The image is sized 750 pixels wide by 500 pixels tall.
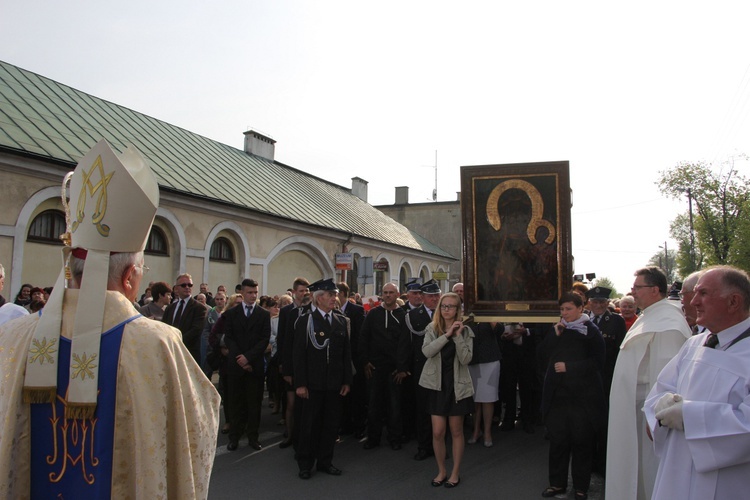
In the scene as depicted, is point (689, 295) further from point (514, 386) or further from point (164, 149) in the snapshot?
point (164, 149)

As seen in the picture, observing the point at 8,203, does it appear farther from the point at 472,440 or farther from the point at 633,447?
the point at 633,447

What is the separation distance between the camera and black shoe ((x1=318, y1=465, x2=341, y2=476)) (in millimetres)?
6306

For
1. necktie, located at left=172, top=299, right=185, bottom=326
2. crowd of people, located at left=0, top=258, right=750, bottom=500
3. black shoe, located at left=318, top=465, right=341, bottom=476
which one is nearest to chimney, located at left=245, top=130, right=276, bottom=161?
crowd of people, located at left=0, top=258, right=750, bottom=500

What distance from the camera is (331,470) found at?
634 centimetres

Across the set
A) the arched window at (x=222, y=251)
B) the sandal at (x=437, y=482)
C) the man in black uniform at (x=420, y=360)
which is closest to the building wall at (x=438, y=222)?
the arched window at (x=222, y=251)

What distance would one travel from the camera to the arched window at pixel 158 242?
15.4 meters

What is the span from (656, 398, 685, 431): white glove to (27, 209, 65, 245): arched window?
12932 millimetres

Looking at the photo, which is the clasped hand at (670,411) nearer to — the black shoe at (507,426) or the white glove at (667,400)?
the white glove at (667,400)

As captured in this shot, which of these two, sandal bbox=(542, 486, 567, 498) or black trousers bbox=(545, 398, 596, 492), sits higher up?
black trousers bbox=(545, 398, 596, 492)

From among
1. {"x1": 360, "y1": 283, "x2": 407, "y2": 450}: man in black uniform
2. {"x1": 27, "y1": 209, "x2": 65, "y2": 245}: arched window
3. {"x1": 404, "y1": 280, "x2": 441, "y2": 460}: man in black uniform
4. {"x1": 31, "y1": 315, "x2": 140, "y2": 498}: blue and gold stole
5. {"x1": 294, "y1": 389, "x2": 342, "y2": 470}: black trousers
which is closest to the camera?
{"x1": 31, "y1": 315, "x2": 140, "y2": 498}: blue and gold stole

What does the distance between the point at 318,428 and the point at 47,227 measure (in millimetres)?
9637

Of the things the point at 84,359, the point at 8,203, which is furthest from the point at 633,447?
the point at 8,203

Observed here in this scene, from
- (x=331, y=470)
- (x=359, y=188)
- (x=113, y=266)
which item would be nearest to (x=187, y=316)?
(x=331, y=470)

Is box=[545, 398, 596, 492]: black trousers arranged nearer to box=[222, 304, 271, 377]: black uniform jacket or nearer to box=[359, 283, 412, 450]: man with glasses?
box=[359, 283, 412, 450]: man with glasses
